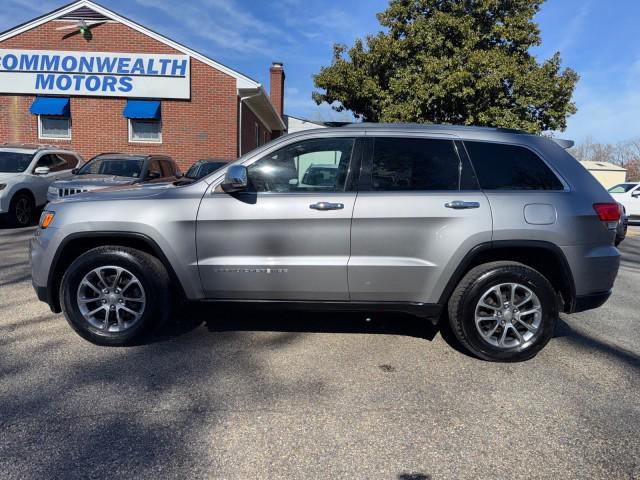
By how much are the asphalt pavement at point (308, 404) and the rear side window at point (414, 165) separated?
53.9 inches

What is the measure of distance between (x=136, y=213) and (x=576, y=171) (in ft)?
11.5

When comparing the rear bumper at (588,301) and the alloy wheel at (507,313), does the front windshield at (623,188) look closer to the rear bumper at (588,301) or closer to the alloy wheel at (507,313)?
the rear bumper at (588,301)

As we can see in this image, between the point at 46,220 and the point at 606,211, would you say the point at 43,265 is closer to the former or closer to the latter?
the point at 46,220

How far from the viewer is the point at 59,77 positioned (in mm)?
16047

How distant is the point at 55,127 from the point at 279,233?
631 inches

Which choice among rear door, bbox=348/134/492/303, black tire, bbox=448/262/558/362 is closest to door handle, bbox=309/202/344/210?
rear door, bbox=348/134/492/303

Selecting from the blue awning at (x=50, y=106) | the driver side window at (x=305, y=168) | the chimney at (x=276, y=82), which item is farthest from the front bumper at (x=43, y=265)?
the chimney at (x=276, y=82)

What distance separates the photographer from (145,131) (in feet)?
54.2

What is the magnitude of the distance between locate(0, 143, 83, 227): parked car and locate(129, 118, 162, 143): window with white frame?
5.02 m

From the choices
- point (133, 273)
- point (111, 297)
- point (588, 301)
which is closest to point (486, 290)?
point (588, 301)

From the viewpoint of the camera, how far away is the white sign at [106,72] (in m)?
16.0

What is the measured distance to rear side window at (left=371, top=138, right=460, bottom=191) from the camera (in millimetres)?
3805

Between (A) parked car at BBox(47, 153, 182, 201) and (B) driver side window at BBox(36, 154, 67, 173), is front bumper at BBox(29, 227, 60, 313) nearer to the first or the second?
(A) parked car at BBox(47, 153, 182, 201)

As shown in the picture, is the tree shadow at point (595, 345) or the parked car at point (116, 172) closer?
the tree shadow at point (595, 345)
